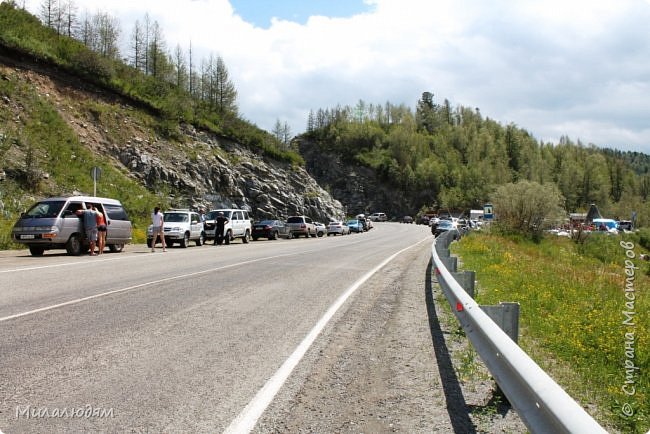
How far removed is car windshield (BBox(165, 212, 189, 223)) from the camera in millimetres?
27388

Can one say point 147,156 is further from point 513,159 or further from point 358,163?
point 513,159

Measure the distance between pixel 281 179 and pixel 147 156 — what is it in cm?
2103

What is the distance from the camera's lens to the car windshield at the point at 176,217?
27388 mm

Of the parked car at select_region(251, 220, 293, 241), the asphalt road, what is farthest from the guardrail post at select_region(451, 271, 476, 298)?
the parked car at select_region(251, 220, 293, 241)

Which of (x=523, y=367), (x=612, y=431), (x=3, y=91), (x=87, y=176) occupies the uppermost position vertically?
(x=3, y=91)

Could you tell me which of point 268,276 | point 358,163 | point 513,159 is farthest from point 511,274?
point 513,159

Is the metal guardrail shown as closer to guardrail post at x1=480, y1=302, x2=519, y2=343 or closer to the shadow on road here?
guardrail post at x1=480, y1=302, x2=519, y2=343

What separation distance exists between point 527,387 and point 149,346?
4.34m

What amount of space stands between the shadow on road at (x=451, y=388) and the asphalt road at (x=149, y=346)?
1485 millimetres

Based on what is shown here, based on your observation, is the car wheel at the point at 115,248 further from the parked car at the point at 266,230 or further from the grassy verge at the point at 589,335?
the parked car at the point at 266,230

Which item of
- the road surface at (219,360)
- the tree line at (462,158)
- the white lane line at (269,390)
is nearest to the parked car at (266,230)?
the road surface at (219,360)

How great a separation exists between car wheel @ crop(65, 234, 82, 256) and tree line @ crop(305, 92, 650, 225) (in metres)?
109

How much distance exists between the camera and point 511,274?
1312cm

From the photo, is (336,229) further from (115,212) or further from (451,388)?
(451,388)
